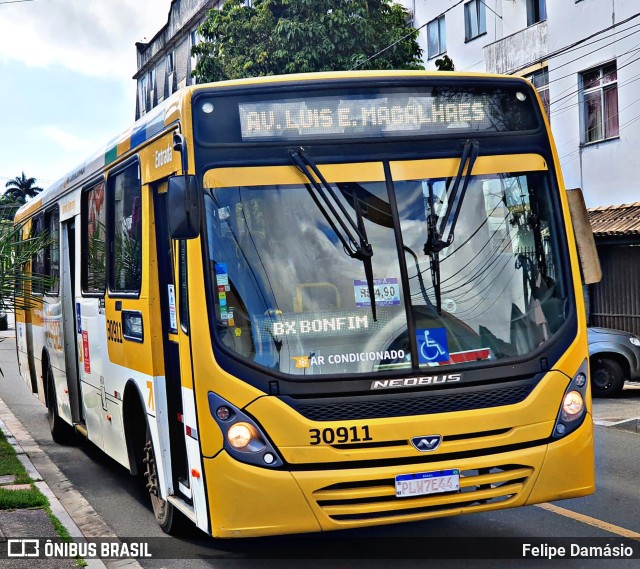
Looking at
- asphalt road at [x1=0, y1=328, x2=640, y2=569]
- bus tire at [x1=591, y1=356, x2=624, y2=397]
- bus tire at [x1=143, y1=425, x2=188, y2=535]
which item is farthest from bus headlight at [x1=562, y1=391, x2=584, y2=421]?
bus tire at [x1=591, y1=356, x2=624, y2=397]

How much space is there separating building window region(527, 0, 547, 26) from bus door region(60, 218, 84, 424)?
17546mm

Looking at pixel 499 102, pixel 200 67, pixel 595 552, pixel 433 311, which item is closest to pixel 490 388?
pixel 433 311

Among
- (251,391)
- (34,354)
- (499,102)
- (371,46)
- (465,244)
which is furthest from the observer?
(371,46)

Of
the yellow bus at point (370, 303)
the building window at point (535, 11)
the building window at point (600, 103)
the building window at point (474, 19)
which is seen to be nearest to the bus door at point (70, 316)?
the yellow bus at point (370, 303)

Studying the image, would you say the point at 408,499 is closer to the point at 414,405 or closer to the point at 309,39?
the point at 414,405

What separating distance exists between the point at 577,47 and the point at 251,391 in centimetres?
1966

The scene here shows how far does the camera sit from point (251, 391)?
5676 millimetres

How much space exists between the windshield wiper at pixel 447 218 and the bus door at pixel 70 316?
5.24 metres

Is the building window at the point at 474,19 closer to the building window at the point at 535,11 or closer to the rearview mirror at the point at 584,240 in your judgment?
the building window at the point at 535,11

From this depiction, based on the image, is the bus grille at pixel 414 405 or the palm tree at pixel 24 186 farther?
the palm tree at pixel 24 186

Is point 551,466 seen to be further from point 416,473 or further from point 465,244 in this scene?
point 465,244

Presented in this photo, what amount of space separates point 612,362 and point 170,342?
34.0 feet

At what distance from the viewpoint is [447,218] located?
19.9 ft

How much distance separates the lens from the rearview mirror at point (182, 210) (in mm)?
5695
